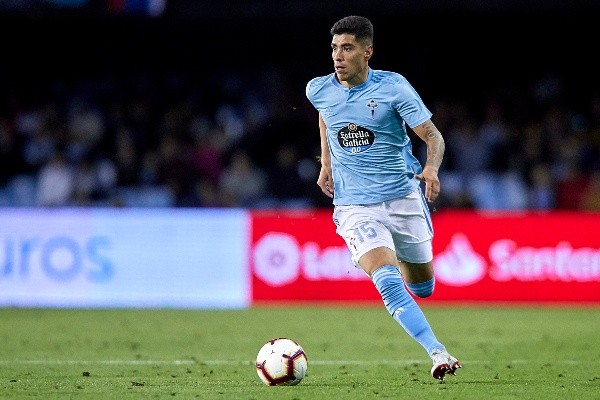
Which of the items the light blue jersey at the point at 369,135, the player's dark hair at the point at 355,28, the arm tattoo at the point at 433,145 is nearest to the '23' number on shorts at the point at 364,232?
the light blue jersey at the point at 369,135

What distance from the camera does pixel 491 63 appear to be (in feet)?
64.0

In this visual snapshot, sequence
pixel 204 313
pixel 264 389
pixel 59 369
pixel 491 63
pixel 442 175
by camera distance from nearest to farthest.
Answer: pixel 264 389
pixel 59 369
pixel 204 313
pixel 442 175
pixel 491 63

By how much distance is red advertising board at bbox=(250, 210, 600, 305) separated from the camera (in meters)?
14.4

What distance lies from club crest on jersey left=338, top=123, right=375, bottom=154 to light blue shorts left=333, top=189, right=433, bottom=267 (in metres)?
0.38

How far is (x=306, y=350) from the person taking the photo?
972cm

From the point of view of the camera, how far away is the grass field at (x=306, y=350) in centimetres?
687

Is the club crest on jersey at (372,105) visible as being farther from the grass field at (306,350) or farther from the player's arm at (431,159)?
the grass field at (306,350)

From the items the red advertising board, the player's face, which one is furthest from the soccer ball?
the red advertising board

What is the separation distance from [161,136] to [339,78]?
1056cm

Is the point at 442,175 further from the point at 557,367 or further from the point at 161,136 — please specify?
the point at 557,367

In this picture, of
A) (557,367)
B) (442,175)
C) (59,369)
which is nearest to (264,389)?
(59,369)

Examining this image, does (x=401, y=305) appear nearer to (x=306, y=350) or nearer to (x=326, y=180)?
(x=326, y=180)

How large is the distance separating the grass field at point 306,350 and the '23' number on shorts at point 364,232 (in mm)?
929

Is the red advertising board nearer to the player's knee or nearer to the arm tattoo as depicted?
the player's knee
